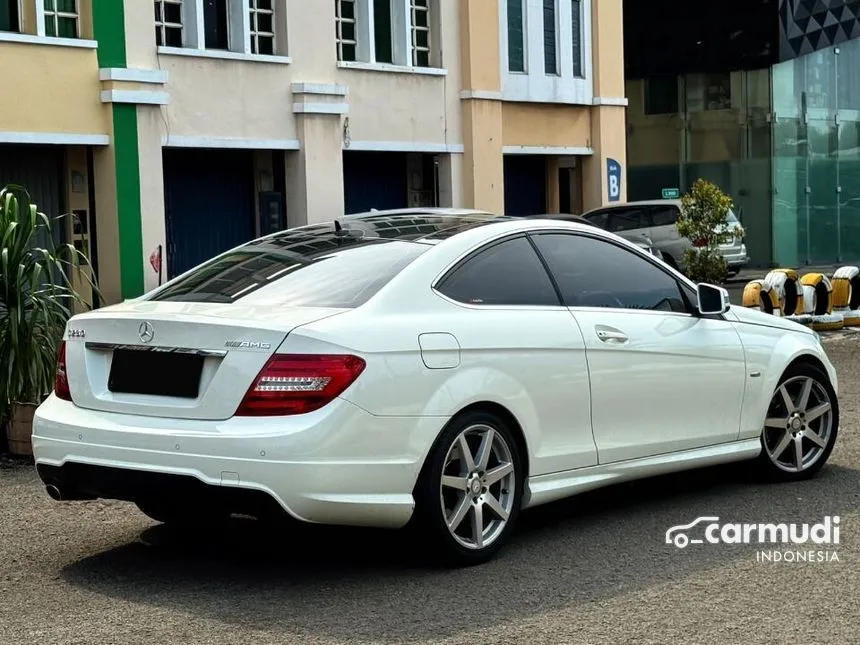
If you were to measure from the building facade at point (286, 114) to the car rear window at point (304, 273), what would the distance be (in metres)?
11.7

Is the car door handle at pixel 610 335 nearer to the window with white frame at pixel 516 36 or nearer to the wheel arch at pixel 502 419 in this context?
the wheel arch at pixel 502 419

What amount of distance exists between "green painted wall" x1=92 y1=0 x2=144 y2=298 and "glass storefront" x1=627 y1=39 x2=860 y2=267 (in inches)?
804

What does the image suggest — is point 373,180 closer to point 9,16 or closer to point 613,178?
point 613,178

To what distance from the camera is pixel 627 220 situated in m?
28.2

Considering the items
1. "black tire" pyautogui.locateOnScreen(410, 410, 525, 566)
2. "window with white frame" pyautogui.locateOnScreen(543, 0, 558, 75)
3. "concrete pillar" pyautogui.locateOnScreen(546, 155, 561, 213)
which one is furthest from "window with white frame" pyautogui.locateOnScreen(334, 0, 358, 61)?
"black tire" pyautogui.locateOnScreen(410, 410, 525, 566)

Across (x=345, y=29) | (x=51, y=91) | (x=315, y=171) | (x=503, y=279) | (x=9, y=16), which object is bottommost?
(x=503, y=279)

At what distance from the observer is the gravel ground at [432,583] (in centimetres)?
546

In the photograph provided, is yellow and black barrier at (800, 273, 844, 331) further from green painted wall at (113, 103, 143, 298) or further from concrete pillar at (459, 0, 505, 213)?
green painted wall at (113, 103, 143, 298)

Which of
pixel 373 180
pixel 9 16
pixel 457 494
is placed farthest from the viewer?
pixel 373 180

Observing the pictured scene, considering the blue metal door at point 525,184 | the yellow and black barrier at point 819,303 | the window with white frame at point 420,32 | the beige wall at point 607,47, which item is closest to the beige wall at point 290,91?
the window with white frame at point 420,32

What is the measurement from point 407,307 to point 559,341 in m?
0.86

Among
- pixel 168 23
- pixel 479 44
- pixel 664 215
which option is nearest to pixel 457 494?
pixel 168 23

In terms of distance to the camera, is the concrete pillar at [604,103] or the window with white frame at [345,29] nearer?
the window with white frame at [345,29]

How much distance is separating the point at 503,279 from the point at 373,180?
17965mm
